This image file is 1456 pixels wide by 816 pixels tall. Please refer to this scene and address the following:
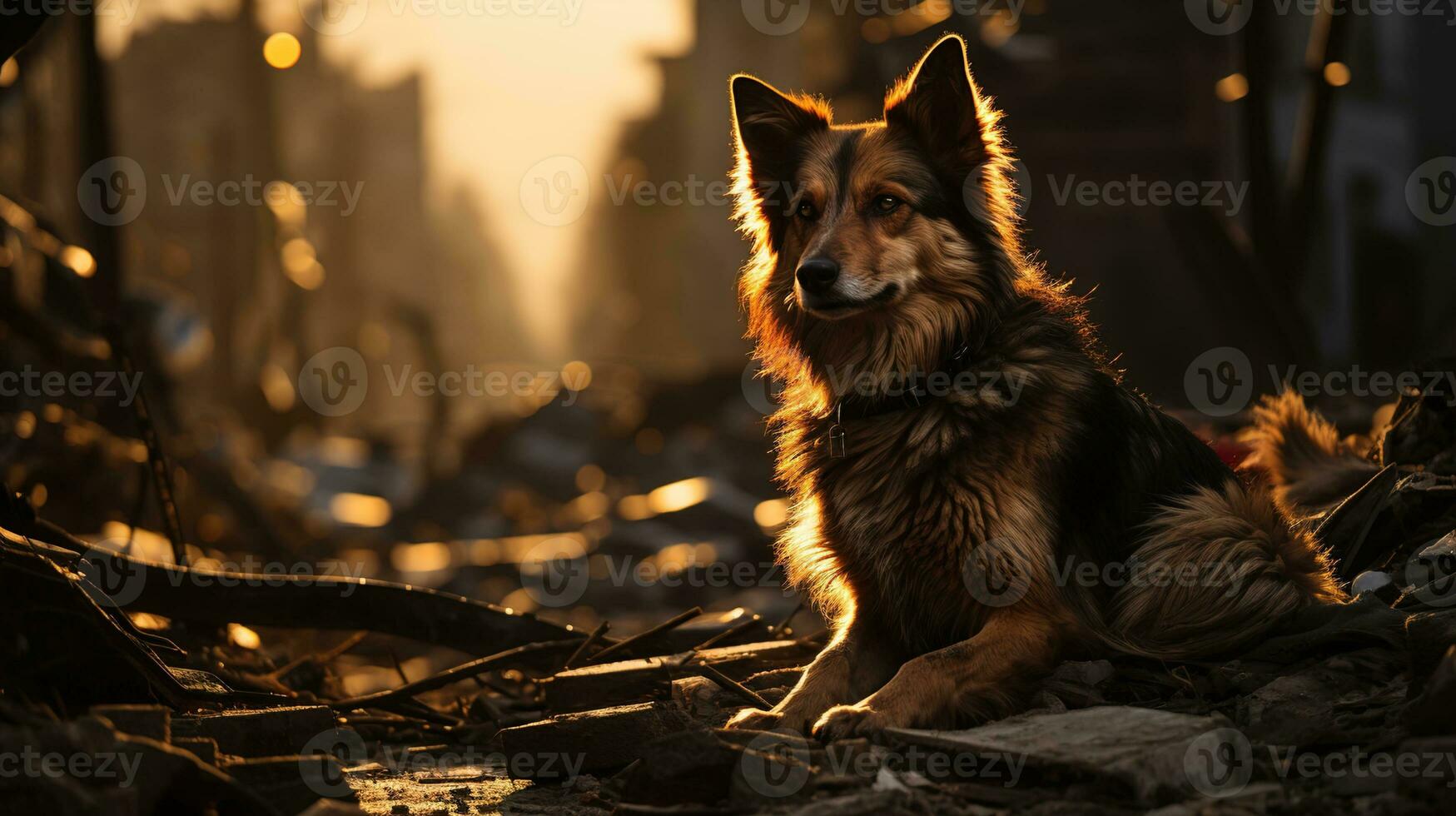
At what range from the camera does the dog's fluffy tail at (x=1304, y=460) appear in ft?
20.2

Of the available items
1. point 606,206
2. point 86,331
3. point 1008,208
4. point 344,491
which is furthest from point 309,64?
point 1008,208

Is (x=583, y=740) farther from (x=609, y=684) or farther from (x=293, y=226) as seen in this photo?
(x=293, y=226)

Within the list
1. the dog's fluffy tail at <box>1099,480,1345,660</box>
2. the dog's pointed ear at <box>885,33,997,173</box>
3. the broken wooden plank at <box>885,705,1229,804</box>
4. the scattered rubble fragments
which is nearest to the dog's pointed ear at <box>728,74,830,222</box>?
the dog's pointed ear at <box>885,33,997,173</box>

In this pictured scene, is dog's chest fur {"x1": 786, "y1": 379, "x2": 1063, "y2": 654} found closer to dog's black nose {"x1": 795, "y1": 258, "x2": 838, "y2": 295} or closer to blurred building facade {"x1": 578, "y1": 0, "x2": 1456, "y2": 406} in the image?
dog's black nose {"x1": 795, "y1": 258, "x2": 838, "y2": 295}

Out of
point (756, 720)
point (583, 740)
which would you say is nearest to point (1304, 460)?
point (756, 720)

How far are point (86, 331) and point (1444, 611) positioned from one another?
8.55m

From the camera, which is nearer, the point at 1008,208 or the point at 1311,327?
the point at 1008,208

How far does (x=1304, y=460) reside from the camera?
6.32 meters

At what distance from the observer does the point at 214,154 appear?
4606cm

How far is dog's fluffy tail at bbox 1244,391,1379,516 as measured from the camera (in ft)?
20.2

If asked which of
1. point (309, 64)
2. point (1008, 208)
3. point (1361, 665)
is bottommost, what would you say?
point (1361, 665)

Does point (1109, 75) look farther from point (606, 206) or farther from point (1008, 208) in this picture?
point (606, 206)

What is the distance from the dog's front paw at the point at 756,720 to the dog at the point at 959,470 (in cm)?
1

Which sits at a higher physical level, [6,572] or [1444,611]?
[6,572]
